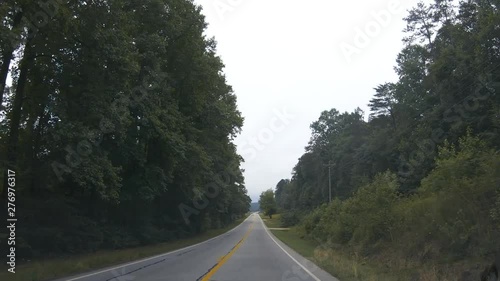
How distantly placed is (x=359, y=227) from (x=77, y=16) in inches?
716

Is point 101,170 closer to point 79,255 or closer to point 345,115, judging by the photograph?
point 79,255

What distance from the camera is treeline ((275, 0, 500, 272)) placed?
559 inches

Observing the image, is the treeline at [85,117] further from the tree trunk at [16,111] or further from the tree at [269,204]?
the tree at [269,204]

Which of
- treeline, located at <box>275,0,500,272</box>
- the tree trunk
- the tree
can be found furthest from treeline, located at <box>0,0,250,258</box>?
the tree

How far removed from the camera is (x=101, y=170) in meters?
18.6

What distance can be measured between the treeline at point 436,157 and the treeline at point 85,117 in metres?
12.4

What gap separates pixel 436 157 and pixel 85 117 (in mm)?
20854

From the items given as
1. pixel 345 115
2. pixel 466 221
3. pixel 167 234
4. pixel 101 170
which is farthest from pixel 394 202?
pixel 345 115

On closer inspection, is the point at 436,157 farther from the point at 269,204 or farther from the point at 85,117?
the point at 269,204

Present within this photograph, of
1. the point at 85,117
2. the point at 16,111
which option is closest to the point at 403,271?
the point at 85,117

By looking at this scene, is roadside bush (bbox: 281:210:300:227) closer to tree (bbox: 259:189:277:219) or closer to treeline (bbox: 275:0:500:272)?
treeline (bbox: 275:0:500:272)

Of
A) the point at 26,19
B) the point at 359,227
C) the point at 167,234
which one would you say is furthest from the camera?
the point at 167,234

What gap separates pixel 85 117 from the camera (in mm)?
18297

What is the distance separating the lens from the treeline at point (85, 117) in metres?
17.4
